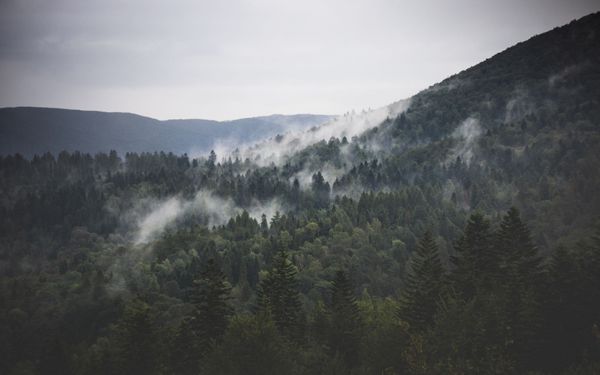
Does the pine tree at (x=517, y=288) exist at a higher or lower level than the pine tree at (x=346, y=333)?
higher

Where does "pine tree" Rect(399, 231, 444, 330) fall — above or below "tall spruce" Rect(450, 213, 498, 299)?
below

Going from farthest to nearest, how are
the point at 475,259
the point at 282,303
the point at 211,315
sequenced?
the point at 282,303
the point at 475,259
the point at 211,315

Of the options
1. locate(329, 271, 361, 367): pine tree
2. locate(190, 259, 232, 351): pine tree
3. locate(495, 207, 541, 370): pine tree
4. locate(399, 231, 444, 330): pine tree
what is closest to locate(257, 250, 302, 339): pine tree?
locate(190, 259, 232, 351): pine tree

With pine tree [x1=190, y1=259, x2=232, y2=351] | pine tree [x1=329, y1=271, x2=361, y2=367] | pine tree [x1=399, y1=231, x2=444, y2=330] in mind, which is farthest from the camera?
pine tree [x1=399, y1=231, x2=444, y2=330]

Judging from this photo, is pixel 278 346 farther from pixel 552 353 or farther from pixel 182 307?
pixel 182 307

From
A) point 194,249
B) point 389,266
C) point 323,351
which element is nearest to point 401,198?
point 389,266

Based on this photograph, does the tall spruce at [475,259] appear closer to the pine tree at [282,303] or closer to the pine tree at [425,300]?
the pine tree at [425,300]

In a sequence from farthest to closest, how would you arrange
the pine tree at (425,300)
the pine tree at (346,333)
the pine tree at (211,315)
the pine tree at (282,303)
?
the pine tree at (282,303) → the pine tree at (425,300) → the pine tree at (211,315) → the pine tree at (346,333)

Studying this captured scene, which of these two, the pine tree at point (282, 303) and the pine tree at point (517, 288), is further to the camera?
the pine tree at point (282, 303)

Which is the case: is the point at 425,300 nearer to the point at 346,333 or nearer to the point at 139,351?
the point at 346,333

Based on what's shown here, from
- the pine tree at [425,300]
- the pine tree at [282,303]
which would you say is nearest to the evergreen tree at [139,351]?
the pine tree at [282,303]

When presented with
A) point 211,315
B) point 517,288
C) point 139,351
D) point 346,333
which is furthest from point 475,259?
point 139,351

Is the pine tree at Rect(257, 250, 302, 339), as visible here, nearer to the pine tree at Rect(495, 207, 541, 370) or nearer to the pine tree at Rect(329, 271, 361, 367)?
the pine tree at Rect(329, 271, 361, 367)

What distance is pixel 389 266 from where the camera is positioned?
→ 147500 mm
